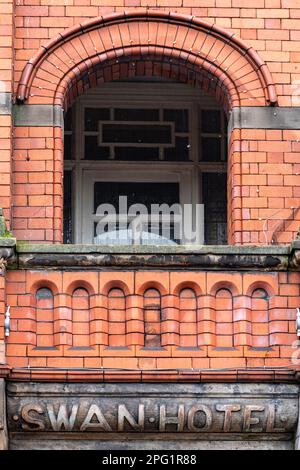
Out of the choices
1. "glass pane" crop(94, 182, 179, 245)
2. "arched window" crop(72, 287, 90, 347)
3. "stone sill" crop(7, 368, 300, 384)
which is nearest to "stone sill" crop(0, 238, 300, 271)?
"arched window" crop(72, 287, 90, 347)

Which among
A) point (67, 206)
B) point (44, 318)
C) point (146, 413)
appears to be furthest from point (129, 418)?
point (67, 206)

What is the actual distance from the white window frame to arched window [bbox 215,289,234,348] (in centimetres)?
456

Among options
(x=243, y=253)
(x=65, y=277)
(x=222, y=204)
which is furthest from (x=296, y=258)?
(x=222, y=204)

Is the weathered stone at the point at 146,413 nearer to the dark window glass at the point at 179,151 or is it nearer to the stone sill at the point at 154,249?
the stone sill at the point at 154,249

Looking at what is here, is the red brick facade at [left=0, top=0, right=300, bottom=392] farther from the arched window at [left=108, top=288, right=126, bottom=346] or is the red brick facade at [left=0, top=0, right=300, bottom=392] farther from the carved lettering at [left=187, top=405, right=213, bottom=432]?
the carved lettering at [left=187, top=405, right=213, bottom=432]

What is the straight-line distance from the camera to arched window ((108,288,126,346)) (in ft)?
60.5

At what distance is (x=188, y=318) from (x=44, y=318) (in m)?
1.46

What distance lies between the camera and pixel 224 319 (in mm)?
18609

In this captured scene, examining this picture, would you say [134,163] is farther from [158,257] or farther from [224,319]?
[224,319]

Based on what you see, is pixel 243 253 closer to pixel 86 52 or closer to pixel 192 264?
pixel 192 264

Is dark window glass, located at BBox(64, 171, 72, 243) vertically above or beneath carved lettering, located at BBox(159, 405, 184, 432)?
above

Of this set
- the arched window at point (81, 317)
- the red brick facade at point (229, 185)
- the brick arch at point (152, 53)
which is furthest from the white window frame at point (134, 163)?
the arched window at point (81, 317)

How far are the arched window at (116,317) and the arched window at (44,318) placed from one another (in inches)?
23.1
